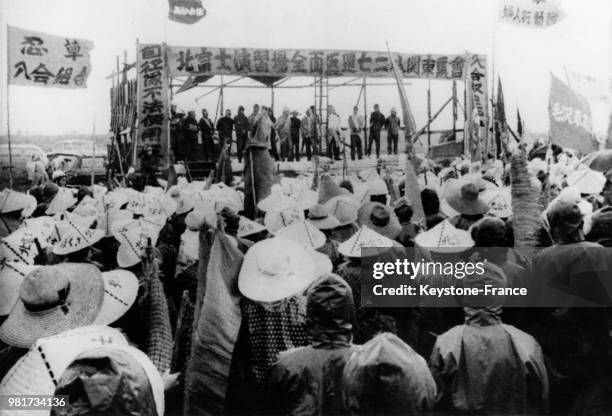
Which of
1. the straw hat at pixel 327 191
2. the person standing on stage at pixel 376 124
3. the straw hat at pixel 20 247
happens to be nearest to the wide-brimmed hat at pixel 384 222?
the straw hat at pixel 327 191

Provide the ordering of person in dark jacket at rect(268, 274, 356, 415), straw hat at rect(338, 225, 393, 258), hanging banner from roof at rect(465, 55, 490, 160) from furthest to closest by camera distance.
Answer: hanging banner from roof at rect(465, 55, 490, 160), straw hat at rect(338, 225, 393, 258), person in dark jacket at rect(268, 274, 356, 415)

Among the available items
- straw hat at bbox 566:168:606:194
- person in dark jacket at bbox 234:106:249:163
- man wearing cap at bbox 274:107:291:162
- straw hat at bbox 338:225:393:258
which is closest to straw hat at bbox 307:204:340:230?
straw hat at bbox 338:225:393:258

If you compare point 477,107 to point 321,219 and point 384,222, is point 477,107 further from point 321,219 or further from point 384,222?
point 321,219

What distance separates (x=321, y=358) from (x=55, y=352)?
3.83 ft

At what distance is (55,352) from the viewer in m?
2.59

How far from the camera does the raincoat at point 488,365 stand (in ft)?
9.23

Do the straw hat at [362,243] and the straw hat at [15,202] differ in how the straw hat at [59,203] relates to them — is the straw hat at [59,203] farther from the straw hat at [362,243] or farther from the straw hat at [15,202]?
the straw hat at [362,243]

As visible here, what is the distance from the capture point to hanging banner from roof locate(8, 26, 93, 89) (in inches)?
162

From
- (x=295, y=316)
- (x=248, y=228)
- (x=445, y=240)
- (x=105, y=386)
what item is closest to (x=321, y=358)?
(x=295, y=316)

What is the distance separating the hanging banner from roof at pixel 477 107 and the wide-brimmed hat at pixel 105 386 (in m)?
3.62

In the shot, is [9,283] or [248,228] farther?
[248,228]

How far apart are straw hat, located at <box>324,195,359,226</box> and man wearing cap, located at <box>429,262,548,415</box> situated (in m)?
1.56

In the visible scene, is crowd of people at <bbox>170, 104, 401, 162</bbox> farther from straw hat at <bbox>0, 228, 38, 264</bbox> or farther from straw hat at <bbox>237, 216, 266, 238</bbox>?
straw hat at <bbox>0, 228, 38, 264</bbox>

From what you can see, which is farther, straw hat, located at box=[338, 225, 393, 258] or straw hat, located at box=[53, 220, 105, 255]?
straw hat, located at box=[53, 220, 105, 255]
